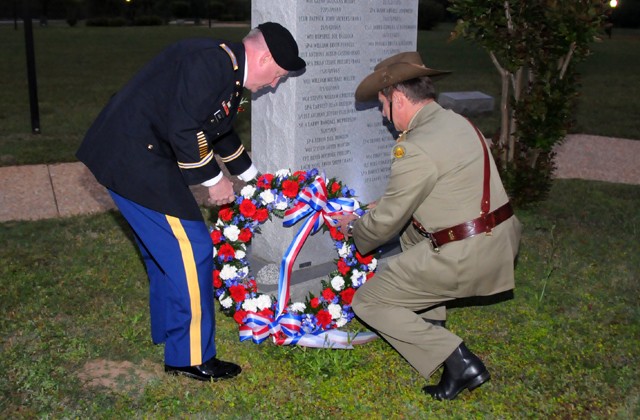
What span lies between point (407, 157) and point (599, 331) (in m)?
2.37

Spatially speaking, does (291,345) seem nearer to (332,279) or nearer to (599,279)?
(332,279)

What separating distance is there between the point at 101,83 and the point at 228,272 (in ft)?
47.4

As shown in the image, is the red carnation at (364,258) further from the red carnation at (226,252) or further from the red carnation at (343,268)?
the red carnation at (226,252)

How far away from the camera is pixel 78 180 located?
8.88 metres

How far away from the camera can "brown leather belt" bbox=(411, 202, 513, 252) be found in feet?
13.5

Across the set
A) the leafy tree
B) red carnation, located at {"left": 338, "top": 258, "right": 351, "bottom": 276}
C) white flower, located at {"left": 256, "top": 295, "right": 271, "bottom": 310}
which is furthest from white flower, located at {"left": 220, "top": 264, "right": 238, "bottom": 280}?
the leafy tree

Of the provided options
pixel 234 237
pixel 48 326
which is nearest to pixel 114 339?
pixel 48 326

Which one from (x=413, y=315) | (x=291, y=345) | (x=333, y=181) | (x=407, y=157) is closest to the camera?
(x=407, y=157)

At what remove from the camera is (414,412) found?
4.25 meters

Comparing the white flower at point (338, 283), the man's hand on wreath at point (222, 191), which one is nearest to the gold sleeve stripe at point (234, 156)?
the man's hand on wreath at point (222, 191)

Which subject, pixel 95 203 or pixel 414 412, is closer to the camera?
pixel 414 412

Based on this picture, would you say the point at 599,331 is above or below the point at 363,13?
below

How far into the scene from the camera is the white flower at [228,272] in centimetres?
511

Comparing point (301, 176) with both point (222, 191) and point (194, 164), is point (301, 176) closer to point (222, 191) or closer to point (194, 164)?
point (222, 191)
